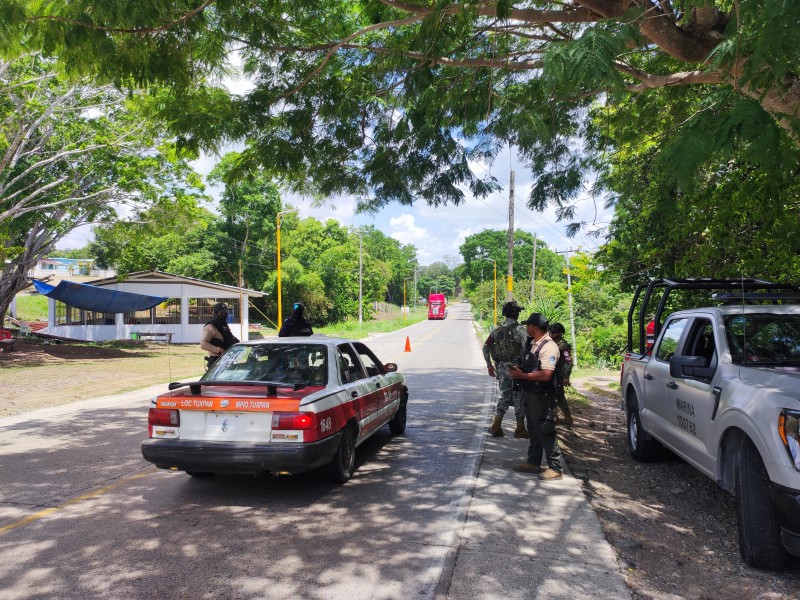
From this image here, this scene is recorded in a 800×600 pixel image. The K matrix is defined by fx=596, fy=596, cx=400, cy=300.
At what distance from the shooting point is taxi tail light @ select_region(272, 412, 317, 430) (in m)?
5.07

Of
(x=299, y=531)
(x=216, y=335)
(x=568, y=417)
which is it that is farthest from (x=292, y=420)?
(x=568, y=417)

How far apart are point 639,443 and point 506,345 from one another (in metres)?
2.02

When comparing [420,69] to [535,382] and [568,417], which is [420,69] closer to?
[535,382]

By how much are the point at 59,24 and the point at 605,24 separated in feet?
16.6

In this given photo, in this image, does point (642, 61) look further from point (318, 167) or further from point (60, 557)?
point (60, 557)

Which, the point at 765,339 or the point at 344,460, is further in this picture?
the point at 344,460

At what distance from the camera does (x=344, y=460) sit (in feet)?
19.2

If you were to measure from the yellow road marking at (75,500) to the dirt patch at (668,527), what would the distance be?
4.56m

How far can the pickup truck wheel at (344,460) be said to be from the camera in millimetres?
5691

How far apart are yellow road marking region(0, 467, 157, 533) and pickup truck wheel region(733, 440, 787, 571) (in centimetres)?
533

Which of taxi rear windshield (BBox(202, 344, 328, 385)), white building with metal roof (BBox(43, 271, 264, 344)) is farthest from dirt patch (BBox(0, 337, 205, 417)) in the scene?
taxi rear windshield (BBox(202, 344, 328, 385))

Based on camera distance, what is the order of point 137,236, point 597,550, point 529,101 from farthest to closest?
1. point 137,236
2. point 529,101
3. point 597,550

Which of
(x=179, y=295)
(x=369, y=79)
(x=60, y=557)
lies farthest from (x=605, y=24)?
(x=179, y=295)

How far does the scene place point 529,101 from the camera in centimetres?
850
